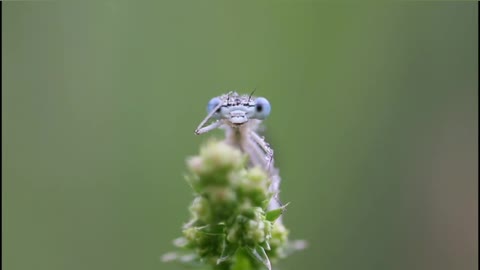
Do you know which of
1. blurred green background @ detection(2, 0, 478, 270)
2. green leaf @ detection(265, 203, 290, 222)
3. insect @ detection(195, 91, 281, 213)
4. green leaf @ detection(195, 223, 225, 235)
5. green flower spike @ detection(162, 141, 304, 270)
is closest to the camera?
green flower spike @ detection(162, 141, 304, 270)

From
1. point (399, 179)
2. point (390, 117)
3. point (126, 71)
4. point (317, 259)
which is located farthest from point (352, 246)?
point (126, 71)

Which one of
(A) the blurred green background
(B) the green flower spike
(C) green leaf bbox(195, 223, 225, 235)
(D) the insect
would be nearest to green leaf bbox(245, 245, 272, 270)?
(B) the green flower spike

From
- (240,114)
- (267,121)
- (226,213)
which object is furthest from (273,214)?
(267,121)

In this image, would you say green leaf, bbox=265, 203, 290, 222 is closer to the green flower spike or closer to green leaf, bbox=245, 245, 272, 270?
the green flower spike

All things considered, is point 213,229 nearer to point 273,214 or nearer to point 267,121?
point 273,214

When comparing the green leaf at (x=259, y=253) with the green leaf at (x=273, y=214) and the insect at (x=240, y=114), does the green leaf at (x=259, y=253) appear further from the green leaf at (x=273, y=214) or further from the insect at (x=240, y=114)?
the insect at (x=240, y=114)

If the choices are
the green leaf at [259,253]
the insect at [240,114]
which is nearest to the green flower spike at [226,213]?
the green leaf at [259,253]
